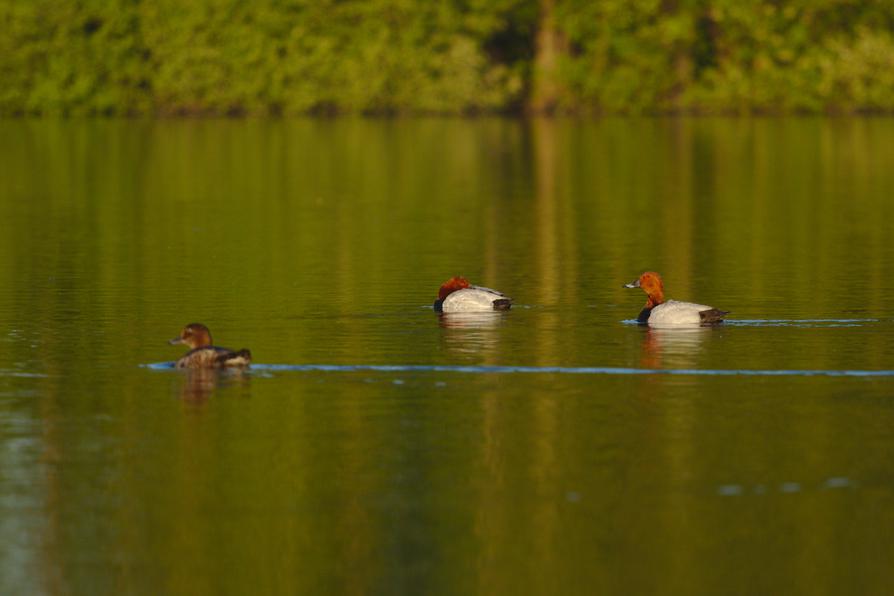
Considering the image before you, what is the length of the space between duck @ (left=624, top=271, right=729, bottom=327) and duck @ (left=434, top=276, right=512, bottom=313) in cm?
170

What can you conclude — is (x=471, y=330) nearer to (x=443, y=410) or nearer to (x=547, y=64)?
(x=443, y=410)

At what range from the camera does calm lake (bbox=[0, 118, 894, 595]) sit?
10.9 meters

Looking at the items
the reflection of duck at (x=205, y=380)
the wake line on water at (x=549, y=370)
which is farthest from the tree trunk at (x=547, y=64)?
the reflection of duck at (x=205, y=380)

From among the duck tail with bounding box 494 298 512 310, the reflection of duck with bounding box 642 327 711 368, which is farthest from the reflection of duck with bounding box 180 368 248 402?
the duck tail with bounding box 494 298 512 310

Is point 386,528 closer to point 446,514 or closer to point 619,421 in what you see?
point 446,514

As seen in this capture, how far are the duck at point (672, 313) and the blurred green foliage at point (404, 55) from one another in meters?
70.1

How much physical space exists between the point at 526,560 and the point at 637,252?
18.6 meters

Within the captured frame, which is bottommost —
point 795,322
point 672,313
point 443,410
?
point 443,410

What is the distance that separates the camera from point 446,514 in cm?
1178

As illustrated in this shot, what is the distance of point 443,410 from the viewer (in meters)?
15.2

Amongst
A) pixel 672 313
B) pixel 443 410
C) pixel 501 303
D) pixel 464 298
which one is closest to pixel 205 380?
pixel 443 410

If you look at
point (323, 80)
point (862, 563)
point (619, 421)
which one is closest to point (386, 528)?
point (862, 563)

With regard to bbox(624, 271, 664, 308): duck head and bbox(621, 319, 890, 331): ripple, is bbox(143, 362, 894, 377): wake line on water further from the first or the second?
bbox(624, 271, 664, 308): duck head

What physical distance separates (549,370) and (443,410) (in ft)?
7.31
